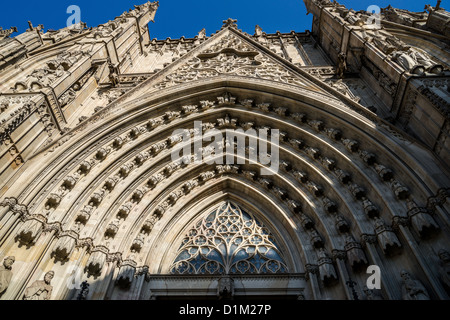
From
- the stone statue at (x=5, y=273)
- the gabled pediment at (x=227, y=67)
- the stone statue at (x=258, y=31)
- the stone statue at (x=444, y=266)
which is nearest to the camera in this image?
the stone statue at (x=444, y=266)

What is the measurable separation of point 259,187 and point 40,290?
22.4 feet

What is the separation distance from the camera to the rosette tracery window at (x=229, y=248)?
8.79 meters

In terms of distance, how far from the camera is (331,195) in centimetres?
870

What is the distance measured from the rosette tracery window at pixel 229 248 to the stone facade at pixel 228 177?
4 centimetres

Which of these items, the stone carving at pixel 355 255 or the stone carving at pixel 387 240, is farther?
the stone carving at pixel 355 255

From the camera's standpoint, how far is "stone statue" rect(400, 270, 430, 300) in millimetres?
5489

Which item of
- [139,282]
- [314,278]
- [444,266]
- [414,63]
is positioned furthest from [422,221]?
[139,282]

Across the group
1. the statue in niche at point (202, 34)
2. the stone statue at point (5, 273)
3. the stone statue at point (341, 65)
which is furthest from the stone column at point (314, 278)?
the statue in niche at point (202, 34)

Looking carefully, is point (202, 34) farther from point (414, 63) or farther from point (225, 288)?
point (225, 288)

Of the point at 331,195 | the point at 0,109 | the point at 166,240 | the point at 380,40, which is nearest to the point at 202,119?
the point at 166,240

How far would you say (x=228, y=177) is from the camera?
36.4 ft

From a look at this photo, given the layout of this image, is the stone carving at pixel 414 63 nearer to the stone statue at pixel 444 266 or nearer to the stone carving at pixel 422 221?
the stone carving at pixel 422 221

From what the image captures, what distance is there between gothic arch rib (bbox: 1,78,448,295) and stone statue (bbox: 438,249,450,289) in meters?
0.18

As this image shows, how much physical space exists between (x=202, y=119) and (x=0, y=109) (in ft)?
19.6
